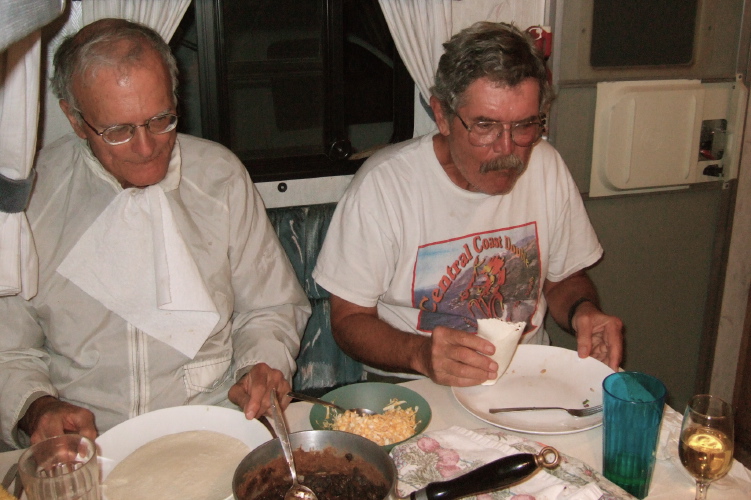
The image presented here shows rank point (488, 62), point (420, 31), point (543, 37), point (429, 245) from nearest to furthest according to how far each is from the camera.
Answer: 1. point (488, 62)
2. point (429, 245)
3. point (420, 31)
4. point (543, 37)

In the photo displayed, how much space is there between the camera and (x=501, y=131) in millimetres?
1845

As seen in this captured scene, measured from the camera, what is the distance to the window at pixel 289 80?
254 centimetres

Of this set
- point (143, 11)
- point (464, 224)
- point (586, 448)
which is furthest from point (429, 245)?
point (143, 11)

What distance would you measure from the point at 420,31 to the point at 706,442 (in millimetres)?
1864

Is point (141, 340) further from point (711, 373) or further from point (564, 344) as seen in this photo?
point (711, 373)

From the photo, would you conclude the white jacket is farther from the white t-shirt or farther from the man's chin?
the man's chin

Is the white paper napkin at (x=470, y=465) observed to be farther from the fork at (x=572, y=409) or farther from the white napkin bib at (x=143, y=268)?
the white napkin bib at (x=143, y=268)

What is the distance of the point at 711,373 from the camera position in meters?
3.37

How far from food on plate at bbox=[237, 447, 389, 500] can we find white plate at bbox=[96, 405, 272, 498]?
8.9 inches

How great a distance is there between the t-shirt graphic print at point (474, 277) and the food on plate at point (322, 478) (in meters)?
0.92

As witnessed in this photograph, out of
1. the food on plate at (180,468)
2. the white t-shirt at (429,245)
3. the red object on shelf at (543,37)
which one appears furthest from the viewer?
the red object on shelf at (543,37)

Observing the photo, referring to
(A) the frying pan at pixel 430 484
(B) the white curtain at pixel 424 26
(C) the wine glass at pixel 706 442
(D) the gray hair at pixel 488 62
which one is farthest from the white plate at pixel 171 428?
(B) the white curtain at pixel 424 26

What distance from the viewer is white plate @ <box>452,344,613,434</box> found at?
1428 mm

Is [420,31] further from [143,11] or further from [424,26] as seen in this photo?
[143,11]
